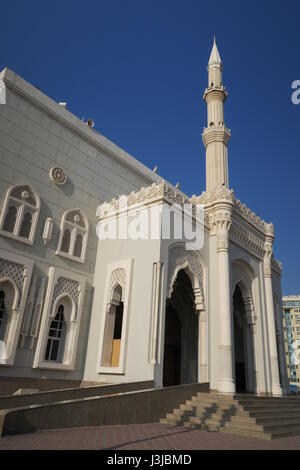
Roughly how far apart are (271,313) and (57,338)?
27.2 ft

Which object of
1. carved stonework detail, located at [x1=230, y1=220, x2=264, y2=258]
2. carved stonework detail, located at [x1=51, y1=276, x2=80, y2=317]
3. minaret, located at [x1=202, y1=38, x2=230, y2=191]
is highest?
minaret, located at [x1=202, y1=38, x2=230, y2=191]

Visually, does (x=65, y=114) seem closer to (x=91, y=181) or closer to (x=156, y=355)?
(x=91, y=181)

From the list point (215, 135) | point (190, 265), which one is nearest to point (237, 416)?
point (190, 265)

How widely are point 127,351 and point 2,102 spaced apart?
26.7 ft

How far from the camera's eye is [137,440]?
19.0ft

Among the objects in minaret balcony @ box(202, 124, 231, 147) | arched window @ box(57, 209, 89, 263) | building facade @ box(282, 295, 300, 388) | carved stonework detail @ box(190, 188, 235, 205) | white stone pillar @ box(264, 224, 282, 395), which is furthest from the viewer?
building facade @ box(282, 295, 300, 388)

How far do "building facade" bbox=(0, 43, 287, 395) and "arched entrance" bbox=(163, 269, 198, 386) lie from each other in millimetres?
48

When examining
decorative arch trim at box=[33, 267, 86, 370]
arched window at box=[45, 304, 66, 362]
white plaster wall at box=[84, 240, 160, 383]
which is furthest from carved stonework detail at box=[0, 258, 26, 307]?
white plaster wall at box=[84, 240, 160, 383]

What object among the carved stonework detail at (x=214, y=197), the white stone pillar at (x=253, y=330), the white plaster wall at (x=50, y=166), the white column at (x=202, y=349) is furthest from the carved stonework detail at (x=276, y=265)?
the white plaster wall at (x=50, y=166)

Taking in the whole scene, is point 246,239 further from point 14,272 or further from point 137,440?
point 137,440

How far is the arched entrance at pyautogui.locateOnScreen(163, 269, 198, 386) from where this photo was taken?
13578 millimetres

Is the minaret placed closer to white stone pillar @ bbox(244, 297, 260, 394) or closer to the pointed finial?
the pointed finial
